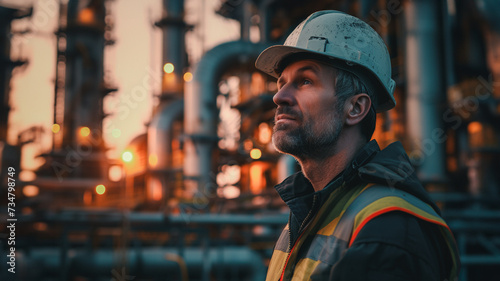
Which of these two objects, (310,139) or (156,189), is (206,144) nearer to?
(156,189)

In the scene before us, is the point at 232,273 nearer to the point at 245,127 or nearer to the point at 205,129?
the point at 205,129

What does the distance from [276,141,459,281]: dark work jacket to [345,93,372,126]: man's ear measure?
0.61 feet

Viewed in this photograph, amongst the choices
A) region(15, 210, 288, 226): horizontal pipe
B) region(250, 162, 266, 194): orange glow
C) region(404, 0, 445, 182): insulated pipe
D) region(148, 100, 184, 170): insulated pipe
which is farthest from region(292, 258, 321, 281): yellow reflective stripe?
region(250, 162, 266, 194): orange glow

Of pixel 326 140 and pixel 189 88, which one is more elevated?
pixel 189 88

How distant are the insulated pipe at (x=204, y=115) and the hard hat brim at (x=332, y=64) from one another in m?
11.8

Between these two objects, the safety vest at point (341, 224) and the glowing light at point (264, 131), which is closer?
the safety vest at point (341, 224)

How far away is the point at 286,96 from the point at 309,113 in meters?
0.10

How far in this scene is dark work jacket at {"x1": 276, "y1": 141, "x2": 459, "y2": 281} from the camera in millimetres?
1176

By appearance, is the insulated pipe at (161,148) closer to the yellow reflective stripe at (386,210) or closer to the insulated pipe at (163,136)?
the insulated pipe at (163,136)

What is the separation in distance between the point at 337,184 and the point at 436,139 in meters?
10.7

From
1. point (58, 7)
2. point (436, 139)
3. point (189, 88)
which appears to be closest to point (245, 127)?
point (189, 88)

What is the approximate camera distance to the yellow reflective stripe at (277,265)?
1.74 metres

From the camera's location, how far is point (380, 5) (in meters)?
13.0

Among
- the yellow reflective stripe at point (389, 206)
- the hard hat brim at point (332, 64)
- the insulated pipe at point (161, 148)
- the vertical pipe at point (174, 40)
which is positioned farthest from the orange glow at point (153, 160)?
the yellow reflective stripe at point (389, 206)
